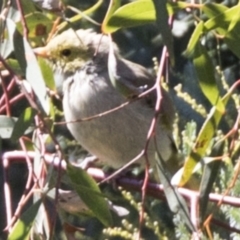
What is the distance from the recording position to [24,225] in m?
1.45

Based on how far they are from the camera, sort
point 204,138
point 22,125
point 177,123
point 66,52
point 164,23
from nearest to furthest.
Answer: point 164,23 → point 22,125 → point 204,138 → point 66,52 → point 177,123

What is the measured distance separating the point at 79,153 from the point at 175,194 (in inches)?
73.0

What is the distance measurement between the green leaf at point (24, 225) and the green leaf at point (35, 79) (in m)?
0.21

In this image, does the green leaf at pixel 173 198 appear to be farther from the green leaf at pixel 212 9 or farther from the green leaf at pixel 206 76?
the green leaf at pixel 212 9

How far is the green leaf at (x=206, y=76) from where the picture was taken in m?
1.50

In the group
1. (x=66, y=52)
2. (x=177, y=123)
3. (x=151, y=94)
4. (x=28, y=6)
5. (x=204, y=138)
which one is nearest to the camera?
(x=204, y=138)

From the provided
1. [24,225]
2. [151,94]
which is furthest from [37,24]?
[151,94]

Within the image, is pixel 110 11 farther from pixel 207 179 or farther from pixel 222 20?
pixel 207 179

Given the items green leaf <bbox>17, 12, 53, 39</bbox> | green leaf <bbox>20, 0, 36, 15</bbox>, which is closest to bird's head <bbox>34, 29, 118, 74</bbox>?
green leaf <bbox>17, 12, 53, 39</bbox>

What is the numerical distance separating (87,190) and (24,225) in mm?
112

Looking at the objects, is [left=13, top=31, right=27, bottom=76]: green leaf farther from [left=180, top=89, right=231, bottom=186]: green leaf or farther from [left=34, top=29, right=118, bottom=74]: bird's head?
[left=34, top=29, right=118, bottom=74]: bird's head

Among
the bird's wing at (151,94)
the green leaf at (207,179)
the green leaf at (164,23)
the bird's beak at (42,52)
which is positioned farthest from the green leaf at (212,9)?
the bird's wing at (151,94)

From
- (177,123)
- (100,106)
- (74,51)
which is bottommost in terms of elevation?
(177,123)

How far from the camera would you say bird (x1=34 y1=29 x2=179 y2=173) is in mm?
2494
